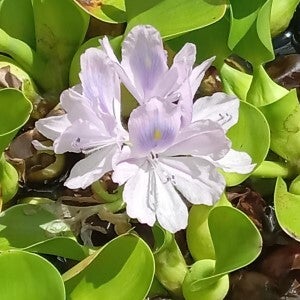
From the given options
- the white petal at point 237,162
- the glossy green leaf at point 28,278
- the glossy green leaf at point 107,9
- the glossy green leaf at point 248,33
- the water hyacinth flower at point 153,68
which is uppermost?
the water hyacinth flower at point 153,68

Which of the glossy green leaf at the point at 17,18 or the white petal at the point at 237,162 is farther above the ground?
the glossy green leaf at the point at 17,18

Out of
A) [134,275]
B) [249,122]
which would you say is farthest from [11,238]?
[249,122]

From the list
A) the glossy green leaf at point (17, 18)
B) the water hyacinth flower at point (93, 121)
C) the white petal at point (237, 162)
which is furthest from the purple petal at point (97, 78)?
the glossy green leaf at point (17, 18)

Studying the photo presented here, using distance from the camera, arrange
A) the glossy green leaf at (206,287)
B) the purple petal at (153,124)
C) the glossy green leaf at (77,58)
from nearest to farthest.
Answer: the purple petal at (153,124) < the glossy green leaf at (206,287) < the glossy green leaf at (77,58)

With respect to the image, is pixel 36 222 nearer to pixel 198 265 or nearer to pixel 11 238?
pixel 11 238

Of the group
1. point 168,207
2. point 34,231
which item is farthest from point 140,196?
point 34,231

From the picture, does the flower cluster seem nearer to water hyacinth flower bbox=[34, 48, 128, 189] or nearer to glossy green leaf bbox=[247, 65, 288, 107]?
water hyacinth flower bbox=[34, 48, 128, 189]

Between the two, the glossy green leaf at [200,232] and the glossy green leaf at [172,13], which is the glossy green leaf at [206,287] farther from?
the glossy green leaf at [172,13]
